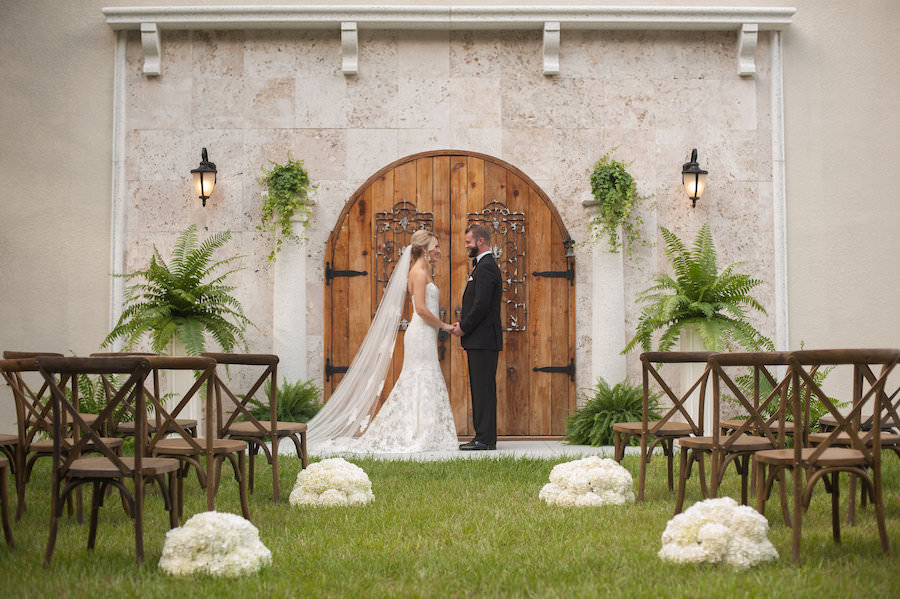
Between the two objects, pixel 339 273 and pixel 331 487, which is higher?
pixel 339 273

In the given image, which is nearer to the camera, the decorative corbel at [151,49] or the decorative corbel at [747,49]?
the decorative corbel at [151,49]

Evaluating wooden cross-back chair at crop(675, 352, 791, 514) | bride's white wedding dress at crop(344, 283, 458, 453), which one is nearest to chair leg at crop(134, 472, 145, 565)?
wooden cross-back chair at crop(675, 352, 791, 514)

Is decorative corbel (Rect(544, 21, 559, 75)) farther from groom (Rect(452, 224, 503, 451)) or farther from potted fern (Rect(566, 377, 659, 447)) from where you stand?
potted fern (Rect(566, 377, 659, 447))

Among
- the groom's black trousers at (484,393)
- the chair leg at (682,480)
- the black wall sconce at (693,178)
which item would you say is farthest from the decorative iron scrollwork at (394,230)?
the chair leg at (682,480)

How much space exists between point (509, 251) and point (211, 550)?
19.4 ft

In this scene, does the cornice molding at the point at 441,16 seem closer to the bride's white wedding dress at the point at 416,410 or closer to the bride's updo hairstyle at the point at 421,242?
the bride's updo hairstyle at the point at 421,242

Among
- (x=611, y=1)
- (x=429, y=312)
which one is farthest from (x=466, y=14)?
(x=429, y=312)

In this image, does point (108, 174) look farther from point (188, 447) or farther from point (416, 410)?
point (188, 447)

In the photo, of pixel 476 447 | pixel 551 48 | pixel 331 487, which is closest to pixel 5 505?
pixel 331 487

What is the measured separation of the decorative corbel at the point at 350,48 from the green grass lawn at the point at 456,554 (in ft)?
16.7

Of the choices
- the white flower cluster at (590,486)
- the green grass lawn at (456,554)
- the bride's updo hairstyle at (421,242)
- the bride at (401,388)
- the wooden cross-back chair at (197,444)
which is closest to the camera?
the green grass lawn at (456,554)

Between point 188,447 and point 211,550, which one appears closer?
point 211,550

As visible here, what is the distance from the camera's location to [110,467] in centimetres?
380

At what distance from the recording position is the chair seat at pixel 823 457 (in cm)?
376
